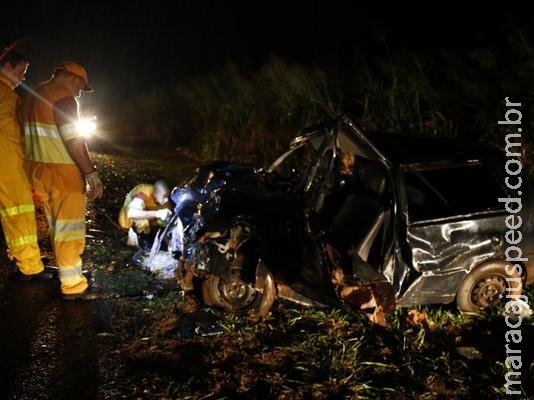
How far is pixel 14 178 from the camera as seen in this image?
4.43 meters

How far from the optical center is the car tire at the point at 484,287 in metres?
4.07

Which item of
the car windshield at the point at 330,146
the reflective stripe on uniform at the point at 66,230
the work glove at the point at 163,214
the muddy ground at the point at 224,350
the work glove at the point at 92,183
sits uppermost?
the car windshield at the point at 330,146

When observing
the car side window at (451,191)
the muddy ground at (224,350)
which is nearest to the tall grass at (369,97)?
the car side window at (451,191)

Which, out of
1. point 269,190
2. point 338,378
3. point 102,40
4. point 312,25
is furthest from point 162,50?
point 338,378

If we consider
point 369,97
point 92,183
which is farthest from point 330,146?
point 369,97

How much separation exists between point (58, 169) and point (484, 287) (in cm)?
393

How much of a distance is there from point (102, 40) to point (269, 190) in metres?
32.8

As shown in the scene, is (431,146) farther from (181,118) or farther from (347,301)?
(181,118)

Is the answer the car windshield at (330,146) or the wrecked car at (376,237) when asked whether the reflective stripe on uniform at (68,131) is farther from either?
the car windshield at (330,146)

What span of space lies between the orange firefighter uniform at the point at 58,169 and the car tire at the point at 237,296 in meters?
1.24

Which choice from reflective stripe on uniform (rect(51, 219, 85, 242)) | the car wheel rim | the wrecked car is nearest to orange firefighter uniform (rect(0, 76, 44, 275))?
reflective stripe on uniform (rect(51, 219, 85, 242))

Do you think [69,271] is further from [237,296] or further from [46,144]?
[237,296]

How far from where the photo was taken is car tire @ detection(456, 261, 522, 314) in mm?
4070

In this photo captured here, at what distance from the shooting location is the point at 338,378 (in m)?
3.29
